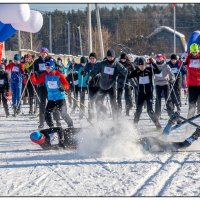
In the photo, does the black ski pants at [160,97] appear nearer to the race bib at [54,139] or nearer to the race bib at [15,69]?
the race bib at [54,139]

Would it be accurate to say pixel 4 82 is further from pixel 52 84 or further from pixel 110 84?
pixel 52 84

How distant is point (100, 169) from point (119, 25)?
41625 mm

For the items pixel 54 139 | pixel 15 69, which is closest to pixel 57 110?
pixel 54 139

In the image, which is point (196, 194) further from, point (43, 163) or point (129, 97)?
point (129, 97)

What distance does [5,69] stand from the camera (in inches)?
574

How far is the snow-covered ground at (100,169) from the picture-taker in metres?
5.30

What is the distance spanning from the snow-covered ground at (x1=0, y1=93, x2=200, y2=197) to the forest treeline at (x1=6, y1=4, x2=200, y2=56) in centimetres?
3311

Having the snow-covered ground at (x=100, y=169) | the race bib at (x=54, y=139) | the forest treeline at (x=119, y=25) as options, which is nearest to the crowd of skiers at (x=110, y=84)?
the snow-covered ground at (x=100, y=169)

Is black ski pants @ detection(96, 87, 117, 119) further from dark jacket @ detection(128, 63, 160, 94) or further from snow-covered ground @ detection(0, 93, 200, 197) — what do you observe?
snow-covered ground @ detection(0, 93, 200, 197)

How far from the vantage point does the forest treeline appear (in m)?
45.0

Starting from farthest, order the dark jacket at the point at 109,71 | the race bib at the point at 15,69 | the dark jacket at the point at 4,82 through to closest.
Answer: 1. the race bib at the point at 15,69
2. the dark jacket at the point at 4,82
3. the dark jacket at the point at 109,71

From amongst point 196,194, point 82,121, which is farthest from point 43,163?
point 82,121

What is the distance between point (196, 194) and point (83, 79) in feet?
30.2

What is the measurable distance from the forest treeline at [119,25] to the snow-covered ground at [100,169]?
33111 mm
